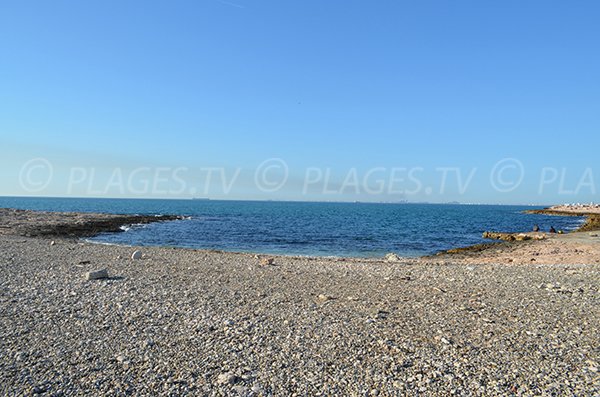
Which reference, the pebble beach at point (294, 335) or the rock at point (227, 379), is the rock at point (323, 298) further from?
the rock at point (227, 379)

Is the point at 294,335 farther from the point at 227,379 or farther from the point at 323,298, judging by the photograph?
the point at 323,298

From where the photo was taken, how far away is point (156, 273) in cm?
1683

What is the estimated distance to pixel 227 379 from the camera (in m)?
6.85

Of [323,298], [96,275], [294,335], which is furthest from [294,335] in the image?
[96,275]

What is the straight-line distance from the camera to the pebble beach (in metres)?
6.79

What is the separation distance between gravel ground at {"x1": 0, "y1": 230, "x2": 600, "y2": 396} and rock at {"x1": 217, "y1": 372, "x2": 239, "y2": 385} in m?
0.03

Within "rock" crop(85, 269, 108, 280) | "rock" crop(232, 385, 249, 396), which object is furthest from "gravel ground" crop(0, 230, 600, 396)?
"rock" crop(85, 269, 108, 280)

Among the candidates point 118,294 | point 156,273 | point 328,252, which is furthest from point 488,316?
point 328,252

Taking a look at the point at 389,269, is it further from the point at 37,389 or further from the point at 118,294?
the point at 37,389

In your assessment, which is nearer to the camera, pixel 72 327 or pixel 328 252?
pixel 72 327

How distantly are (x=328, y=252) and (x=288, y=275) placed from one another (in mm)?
15952

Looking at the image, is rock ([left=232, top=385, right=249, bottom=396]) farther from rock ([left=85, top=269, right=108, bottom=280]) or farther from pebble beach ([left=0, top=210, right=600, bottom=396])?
rock ([left=85, top=269, right=108, bottom=280])

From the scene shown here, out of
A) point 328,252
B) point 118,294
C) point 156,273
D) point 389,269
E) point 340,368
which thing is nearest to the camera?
point 340,368

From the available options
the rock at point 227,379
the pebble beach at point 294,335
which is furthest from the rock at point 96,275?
the rock at point 227,379
